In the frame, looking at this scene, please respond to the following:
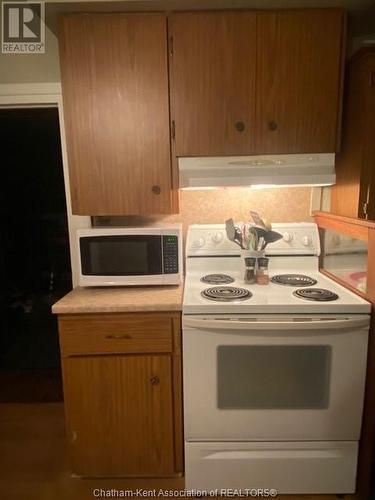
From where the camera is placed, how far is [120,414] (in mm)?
1460

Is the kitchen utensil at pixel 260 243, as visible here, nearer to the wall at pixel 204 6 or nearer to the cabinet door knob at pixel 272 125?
the cabinet door knob at pixel 272 125

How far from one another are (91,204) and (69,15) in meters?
0.88

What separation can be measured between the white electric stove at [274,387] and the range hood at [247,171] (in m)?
0.54

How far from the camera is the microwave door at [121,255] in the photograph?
5.16ft

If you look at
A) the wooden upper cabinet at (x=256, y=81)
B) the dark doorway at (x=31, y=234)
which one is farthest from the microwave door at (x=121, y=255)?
the dark doorway at (x=31, y=234)

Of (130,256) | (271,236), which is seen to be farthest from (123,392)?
(271,236)

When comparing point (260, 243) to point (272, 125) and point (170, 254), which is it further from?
point (272, 125)

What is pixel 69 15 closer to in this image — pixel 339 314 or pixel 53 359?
pixel 339 314

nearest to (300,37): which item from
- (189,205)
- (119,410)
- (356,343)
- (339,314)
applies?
(189,205)

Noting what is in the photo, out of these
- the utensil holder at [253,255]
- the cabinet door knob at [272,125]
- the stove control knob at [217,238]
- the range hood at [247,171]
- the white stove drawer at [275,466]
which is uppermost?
the cabinet door knob at [272,125]

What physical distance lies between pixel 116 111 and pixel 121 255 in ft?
2.33

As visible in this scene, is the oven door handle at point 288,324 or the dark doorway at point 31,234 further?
the dark doorway at point 31,234

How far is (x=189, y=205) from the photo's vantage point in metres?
1.93

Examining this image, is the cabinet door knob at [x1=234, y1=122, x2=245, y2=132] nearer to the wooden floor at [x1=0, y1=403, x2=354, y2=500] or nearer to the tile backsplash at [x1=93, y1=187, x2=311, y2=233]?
the tile backsplash at [x1=93, y1=187, x2=311, y2=233]
